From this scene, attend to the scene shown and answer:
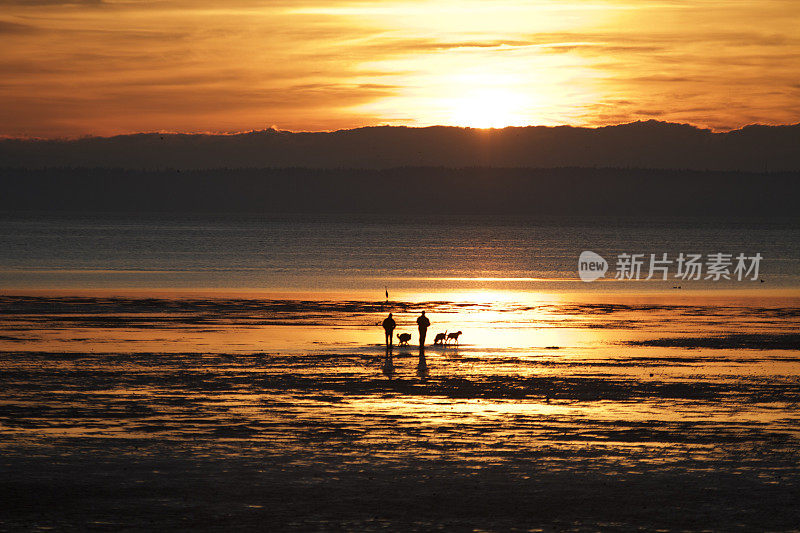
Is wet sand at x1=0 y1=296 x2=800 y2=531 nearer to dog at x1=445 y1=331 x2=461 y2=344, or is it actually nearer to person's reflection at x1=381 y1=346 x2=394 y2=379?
person's reflection at x1=381 y1=346 x2=394 y2=379

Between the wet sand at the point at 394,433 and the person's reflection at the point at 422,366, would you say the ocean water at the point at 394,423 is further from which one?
the person's reflection at the point at 422,366

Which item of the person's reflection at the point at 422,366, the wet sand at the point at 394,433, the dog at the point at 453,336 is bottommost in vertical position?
the wet sand at the point at 394,433

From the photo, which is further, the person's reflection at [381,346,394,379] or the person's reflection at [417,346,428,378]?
the person's reflection at [417,346,428,378]

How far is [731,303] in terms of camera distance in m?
57.0

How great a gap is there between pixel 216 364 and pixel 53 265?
240 feet

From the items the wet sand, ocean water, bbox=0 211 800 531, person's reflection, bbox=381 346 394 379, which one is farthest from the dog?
person's reflection, bbox=381 346 394 379

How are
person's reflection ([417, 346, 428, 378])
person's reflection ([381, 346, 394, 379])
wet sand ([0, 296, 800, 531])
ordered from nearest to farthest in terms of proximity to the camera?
wet sand ([0, 296, 800, 531]) → person's reflection ([381, 346, 394, 379]) → person's reflection ([417, 346, 428, 378])

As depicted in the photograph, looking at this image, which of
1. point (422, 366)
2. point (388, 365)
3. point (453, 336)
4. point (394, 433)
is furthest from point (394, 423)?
point (453, 336)

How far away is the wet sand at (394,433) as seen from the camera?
14.2 metres

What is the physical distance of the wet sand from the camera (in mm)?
14180

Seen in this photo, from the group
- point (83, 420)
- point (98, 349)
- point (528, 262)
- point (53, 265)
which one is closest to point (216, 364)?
point (98, 349)

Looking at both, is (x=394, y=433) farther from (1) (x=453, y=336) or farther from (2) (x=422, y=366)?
(1) (x=453, y=336)

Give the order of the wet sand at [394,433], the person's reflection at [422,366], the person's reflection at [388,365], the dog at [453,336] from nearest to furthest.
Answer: the wet sand at [394,433]
the person's reflection at [388,365]
the person's reflection at [422,366]
the dog at [453,336]

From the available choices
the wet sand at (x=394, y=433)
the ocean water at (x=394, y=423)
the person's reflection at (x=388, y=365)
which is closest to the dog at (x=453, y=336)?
the ocean water at (x=394, y=423)
